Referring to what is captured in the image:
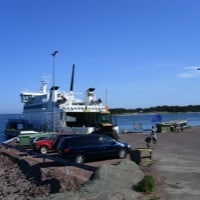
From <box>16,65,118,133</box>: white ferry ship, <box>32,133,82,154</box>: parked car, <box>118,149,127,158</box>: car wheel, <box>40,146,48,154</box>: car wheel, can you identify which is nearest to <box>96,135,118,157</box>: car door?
<box>118,149,127,158</box>: car wheel

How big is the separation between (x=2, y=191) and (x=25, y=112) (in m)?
51.5

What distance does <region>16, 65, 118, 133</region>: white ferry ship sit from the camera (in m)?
52.6

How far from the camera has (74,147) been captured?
998 inches

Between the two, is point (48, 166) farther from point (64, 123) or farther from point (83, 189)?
point (64, 123)

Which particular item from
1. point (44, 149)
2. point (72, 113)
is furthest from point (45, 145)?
point (72, 113)

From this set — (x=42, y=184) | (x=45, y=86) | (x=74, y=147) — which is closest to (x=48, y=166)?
(x=74, y=147)

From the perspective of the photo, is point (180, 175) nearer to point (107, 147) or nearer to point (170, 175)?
point (170, 175)

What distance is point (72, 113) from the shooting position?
55469mm

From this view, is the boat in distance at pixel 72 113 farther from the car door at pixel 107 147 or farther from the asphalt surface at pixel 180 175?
the asphalt surface at pixel 180 175

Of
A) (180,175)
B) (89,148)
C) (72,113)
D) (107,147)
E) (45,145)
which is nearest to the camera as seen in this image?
(180,175)

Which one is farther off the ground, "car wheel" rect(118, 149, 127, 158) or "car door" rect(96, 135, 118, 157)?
"car door" rect(96, 135, 118, 157)

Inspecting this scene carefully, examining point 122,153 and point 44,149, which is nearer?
point 122,153

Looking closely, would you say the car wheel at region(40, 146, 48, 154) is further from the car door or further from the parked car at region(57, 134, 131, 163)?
the car door

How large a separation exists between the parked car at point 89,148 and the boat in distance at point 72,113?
70.7 feet
